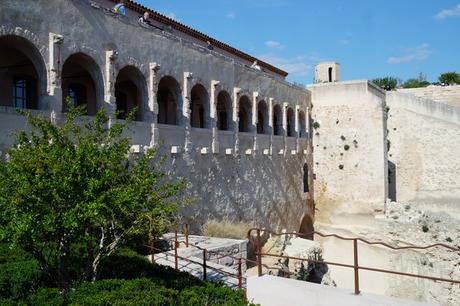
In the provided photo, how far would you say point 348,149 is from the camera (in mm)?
24172

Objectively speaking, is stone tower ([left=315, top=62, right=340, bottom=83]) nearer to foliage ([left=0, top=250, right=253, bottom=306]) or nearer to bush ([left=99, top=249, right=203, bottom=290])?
bush ([left=99, top=249, right=203, bottom=290])

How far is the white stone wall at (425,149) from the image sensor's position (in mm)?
23734

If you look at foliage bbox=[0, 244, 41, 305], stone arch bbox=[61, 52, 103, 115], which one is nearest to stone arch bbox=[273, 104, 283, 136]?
stone arch bbox=[61, 52, 103, 115]

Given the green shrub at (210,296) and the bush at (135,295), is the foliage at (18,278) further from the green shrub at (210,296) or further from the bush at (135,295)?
the green shrub at (210,296)

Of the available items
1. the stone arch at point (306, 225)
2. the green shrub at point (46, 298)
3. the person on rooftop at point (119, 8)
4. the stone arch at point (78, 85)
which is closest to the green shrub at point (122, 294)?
the green shrub at point (46, 298)

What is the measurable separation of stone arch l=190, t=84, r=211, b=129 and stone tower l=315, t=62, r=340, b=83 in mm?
9807

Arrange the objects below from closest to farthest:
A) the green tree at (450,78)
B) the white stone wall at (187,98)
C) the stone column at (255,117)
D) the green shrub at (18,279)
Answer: the green shrub at (18,279)
the white stone wall at (187,98)
the stone column at (255,117)
the green tree at (450,78)

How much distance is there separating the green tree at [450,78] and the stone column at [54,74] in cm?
4396

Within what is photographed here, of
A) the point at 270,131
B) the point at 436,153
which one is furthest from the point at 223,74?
the point at 436,153

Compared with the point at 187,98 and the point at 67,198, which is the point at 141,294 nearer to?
the point at 67,198

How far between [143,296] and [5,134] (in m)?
5.54

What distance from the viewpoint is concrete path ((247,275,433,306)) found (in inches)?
208

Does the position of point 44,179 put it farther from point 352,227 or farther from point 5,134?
point 352,227

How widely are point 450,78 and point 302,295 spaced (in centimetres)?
4759
